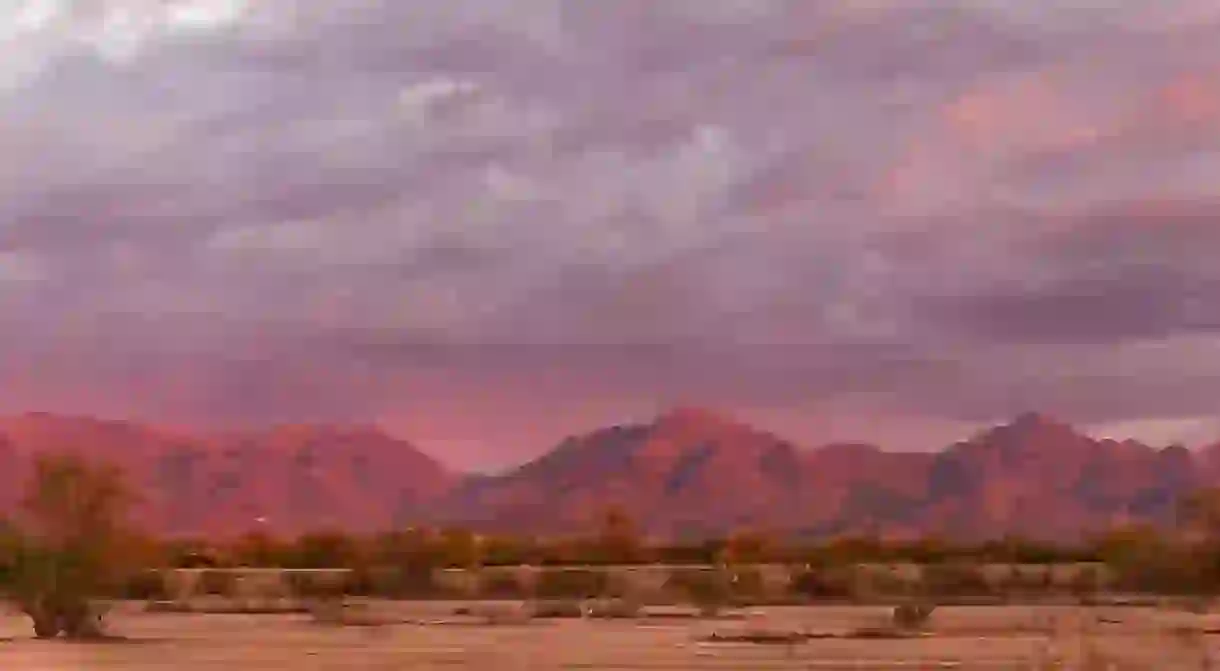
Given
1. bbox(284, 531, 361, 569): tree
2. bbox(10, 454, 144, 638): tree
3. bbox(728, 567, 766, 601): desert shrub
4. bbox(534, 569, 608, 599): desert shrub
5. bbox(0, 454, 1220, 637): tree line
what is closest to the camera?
bbox(10, 454, 144, 638): tree

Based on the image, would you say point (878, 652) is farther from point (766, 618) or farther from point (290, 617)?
point (290, 617)

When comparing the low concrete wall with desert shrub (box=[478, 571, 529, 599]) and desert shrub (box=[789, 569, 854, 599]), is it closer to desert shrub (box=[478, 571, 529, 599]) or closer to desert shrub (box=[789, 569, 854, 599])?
desert shrub (box=[478, 571, 529, 599])

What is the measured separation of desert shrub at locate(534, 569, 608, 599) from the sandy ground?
15106 mm

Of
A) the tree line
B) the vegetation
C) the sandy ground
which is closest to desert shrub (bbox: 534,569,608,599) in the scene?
the vegetation

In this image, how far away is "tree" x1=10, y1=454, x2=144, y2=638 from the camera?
4666 cm

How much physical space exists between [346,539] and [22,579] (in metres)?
41.3

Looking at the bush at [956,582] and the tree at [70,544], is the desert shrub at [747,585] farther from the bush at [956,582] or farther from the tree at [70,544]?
the tree at [70,544]

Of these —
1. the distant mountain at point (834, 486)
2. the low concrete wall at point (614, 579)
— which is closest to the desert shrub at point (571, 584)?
the low concrete wall at point (614, 579)

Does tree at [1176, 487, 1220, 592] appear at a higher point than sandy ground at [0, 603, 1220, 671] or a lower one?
higher

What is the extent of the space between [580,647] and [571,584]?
89.9 feet

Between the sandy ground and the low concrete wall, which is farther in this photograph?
the low concrete wall

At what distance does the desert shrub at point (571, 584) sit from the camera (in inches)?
2597

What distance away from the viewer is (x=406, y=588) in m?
71.8

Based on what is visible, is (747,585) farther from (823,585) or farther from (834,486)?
(834,486)
